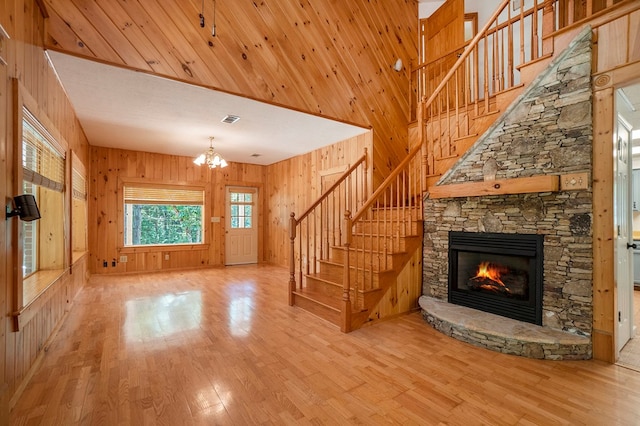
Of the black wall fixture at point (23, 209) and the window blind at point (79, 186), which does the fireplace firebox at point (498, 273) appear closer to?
the black wall fixture at point (23, 209)

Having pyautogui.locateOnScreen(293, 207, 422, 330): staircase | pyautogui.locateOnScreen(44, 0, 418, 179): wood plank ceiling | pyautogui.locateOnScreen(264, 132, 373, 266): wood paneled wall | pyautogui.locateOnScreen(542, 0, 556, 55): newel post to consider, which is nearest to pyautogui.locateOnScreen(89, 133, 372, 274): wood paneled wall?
pyautogui.locateOnScreen(264, 132, 373, 266): wood paneled wall

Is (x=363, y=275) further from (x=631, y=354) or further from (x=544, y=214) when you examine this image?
(x=631, y=354)

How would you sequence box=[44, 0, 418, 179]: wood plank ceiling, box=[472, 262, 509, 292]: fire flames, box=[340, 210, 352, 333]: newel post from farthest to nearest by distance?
box=[472, 262, 509, 292]: fire flames → box=[340, 210, 352, 333]: newel post → box=[44, 0, 418, 179]: wood plank ceiling

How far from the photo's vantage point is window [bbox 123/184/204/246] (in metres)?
6.79

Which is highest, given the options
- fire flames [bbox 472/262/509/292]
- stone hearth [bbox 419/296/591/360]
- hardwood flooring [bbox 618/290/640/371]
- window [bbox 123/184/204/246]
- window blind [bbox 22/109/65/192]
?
window blind [bbox 22/109/65/192]

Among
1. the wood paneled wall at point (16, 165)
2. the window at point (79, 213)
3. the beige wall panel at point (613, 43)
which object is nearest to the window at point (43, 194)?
the wood paneled wall at point (16, 165)

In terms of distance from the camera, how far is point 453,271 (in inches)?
149

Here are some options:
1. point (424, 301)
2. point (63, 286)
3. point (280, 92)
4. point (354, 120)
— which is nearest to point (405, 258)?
point (424, 301)

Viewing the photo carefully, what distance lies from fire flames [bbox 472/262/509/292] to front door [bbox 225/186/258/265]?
5.89 m

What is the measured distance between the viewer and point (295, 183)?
7305mm

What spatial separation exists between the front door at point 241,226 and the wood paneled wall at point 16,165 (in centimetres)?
480

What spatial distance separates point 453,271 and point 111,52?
173 inches

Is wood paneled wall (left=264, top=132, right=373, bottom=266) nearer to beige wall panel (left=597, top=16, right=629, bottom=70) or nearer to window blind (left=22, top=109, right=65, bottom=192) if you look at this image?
beige wall panel (left=597, top=16, right=629, bottom=70)

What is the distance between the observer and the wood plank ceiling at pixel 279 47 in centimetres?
293
